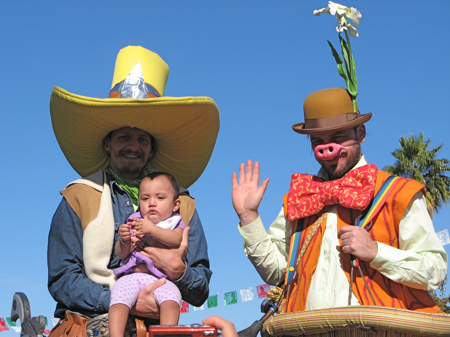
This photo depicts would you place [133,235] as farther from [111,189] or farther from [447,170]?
[447,170]

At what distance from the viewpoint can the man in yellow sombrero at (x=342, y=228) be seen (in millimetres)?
3674

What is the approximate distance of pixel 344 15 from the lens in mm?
4641

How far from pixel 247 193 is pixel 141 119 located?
1.06 meters

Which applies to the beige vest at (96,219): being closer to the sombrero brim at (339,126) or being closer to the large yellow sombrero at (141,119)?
the large yellow sombrero at (141,119)

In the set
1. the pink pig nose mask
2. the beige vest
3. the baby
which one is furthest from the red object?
the pink pig nose mask

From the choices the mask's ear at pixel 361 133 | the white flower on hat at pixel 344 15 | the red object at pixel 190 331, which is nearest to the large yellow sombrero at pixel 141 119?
the mask's ear at pixel 361 133

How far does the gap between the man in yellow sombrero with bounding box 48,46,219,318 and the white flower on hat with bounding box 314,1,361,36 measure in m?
1.30

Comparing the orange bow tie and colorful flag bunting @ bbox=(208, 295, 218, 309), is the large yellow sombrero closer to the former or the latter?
the orange bow tie

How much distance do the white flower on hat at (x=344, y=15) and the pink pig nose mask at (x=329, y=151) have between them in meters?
1.13

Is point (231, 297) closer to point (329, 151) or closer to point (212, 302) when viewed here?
point (212, 302)

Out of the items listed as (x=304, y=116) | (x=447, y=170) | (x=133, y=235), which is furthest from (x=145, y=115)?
(x=447, y=170)

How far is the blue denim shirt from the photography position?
12.5ft

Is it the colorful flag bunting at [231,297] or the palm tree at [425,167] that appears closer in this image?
the colorful flag bunting at [231,297]

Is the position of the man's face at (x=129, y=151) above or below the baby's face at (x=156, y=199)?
above
